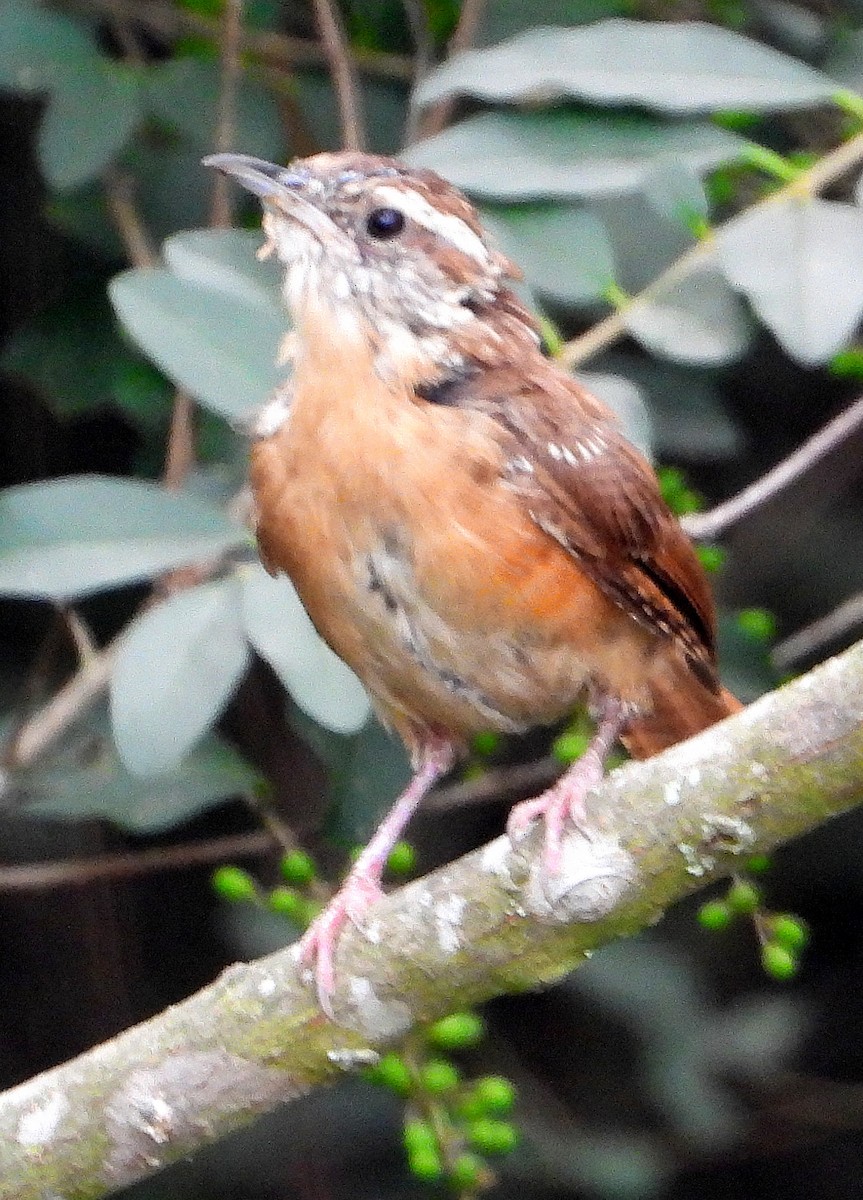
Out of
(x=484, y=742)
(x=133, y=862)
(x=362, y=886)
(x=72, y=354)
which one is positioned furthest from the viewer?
(x=72, y=354)

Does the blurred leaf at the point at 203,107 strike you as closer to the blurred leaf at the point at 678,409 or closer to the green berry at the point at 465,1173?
the blurred leaf at the point at 678,409

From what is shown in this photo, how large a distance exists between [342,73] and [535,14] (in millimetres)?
331

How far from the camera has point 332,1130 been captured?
11.3 ft

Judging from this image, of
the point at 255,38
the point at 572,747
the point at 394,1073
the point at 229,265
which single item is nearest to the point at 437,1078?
the point at 394,1073

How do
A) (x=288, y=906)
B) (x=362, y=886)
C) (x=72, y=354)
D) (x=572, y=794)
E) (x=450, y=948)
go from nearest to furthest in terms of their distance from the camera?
(x=450, y=948)
(x=572, y=794)
(x=362, y=886)
(x=288, y=906)
(x=72, y=354)

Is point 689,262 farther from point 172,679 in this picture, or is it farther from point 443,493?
point 172,679

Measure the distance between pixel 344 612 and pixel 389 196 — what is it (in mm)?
531

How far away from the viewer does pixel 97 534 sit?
2400mm

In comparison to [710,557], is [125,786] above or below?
below

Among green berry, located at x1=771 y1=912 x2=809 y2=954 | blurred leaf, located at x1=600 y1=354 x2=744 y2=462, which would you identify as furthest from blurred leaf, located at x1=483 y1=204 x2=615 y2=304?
green berry, located at x1=771 y1=912 x2=809 y2=954

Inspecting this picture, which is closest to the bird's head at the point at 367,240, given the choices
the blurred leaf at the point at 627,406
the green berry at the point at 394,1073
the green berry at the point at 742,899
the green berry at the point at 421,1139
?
the blurred leaf at the point at 627,406

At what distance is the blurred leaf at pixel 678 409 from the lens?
2.98 meters

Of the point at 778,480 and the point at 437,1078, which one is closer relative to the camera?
the point at 437,1078

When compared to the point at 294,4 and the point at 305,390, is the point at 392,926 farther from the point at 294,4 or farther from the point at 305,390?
the point at 294,4
